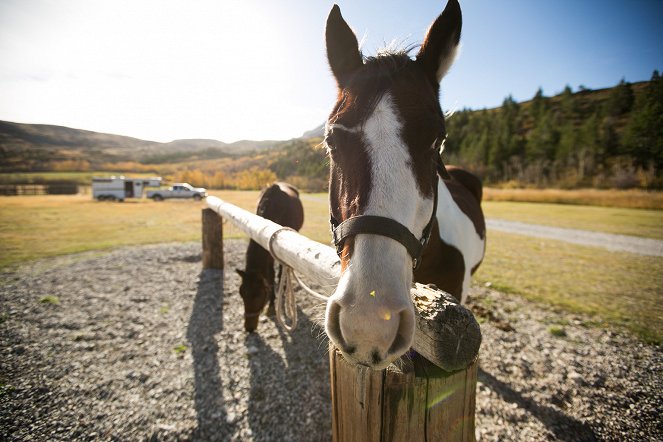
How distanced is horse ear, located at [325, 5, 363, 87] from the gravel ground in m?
1.73

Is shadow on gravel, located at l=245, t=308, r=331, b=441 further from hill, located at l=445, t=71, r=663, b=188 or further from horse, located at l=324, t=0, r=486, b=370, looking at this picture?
hill, located at l=445, t=71, r=663, b=188

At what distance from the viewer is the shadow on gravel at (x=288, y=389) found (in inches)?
110

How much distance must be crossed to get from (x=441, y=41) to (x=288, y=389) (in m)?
3.86

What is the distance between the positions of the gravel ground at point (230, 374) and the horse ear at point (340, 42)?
1.73m

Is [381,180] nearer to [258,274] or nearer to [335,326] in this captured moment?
[335,326]

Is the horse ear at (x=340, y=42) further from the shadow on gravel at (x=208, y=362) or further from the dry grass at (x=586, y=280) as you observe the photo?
the dry grass at (x=586, y=280)

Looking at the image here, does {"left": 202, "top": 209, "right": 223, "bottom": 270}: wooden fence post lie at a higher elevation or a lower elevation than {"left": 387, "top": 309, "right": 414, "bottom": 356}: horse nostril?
lower

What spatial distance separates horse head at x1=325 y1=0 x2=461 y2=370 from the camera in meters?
1.02

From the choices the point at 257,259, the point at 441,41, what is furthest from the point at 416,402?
the point at 257,259

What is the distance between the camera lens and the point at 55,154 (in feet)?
269

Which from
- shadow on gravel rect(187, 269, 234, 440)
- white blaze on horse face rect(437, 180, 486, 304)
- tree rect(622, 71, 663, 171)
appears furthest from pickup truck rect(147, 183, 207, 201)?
tree rect(622, 71, 663, 171)

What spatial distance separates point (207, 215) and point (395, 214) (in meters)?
7.01

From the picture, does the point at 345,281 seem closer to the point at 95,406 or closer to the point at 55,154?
the point at 95,406

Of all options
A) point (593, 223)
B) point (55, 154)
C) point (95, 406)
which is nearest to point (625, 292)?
point (95, 406)
